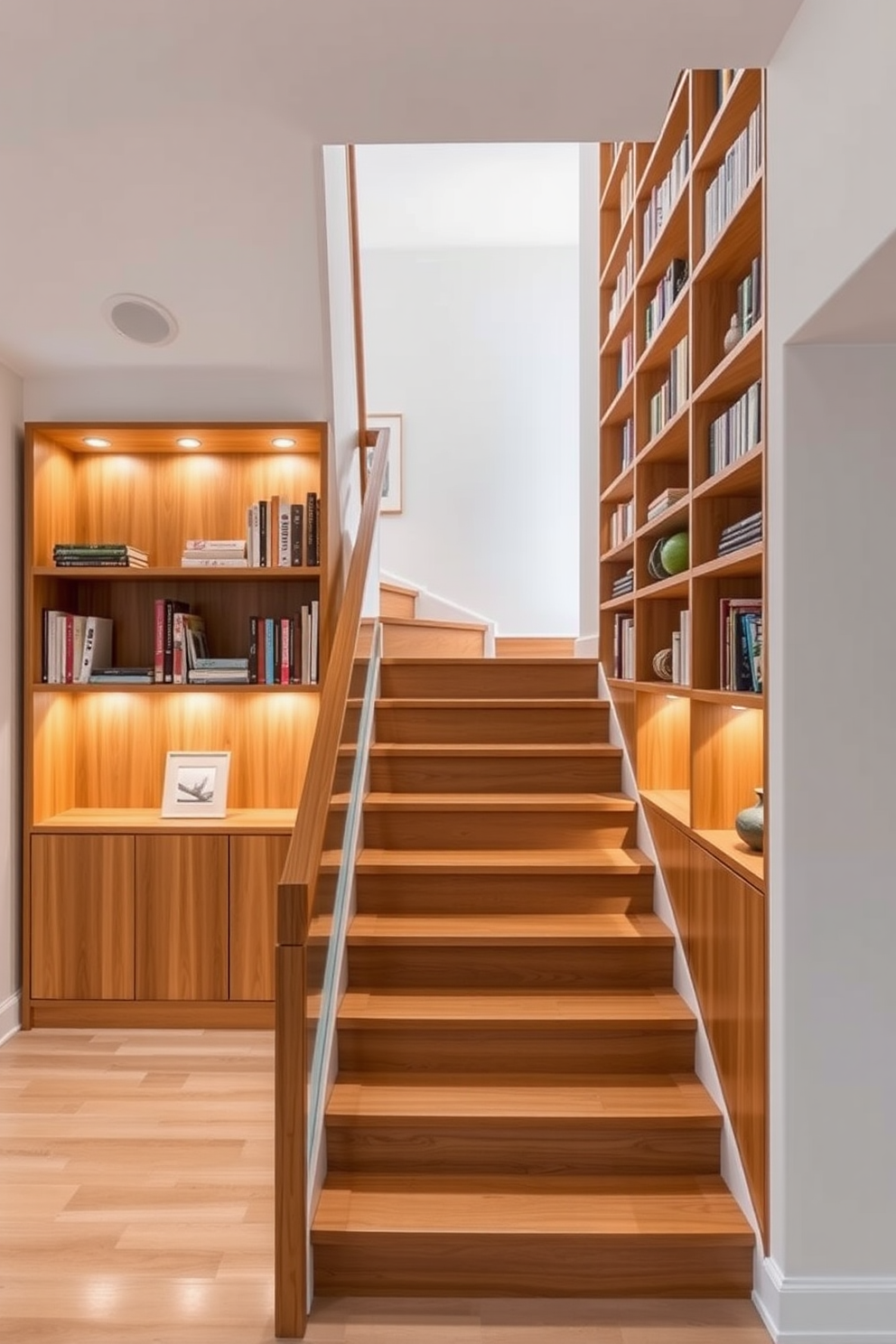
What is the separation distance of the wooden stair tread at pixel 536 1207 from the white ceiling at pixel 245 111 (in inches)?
105

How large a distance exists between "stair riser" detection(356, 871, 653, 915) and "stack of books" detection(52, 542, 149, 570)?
1.60 metres

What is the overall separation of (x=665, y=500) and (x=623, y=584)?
2.89 ft

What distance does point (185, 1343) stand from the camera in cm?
215

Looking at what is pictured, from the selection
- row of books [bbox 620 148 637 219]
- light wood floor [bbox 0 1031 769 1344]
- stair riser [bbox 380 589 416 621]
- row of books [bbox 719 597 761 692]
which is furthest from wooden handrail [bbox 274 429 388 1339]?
stair riser [bbox 380 589 416 621]

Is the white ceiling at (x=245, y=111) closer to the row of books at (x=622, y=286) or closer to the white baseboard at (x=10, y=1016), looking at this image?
the row of books at (x=622, y=286)

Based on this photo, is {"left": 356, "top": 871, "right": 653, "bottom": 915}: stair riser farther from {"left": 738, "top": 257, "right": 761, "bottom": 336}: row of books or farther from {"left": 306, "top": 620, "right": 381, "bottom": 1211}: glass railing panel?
{"left": 738, "top": 257, "right": 761, "bottom": 336}: row of books

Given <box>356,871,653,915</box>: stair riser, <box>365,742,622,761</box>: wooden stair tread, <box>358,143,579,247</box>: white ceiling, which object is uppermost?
<box>358,143,579,247</box>: white ceiling

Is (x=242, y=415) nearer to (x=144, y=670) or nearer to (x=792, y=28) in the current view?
(x=144, y=670)

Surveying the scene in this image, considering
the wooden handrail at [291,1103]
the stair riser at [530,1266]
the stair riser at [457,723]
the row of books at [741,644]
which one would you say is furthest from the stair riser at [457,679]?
the stair riser at [530,1266]

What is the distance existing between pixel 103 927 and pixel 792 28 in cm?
357

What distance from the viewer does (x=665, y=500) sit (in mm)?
3377

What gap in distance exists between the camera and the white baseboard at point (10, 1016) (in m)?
3.81

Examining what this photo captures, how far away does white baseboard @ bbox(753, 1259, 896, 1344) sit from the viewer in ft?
Answer: 7.09

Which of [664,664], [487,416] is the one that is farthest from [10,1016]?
[487,416]
